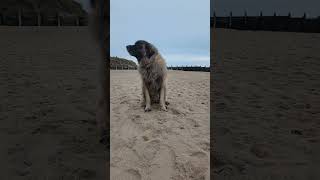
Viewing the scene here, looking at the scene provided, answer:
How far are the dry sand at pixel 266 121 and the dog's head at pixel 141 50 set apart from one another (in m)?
1.53

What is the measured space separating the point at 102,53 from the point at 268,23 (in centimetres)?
2640

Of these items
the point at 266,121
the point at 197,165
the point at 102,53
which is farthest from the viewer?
the point at 266,121

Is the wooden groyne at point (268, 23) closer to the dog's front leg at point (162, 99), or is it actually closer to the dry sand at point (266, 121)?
the dry sand at point (266, 121)

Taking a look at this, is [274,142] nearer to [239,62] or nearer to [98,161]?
[98,161]

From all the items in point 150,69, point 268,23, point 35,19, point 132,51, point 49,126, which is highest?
point 35,19

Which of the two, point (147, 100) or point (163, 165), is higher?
point (147, 100)

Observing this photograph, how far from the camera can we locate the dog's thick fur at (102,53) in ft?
12.1

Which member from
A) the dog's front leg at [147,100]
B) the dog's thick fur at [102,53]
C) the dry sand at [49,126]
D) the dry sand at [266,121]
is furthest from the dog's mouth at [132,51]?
the dog's thick fur at [102,53]

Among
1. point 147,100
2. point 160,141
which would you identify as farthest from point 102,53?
point 147,100

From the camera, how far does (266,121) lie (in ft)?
16.0

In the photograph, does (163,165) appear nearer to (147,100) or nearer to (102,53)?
(102,53)

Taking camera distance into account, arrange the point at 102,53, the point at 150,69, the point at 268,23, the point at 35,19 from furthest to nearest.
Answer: the point at 268,23 < the point at 35,19 < the point at 150,69 < the point at 102,53

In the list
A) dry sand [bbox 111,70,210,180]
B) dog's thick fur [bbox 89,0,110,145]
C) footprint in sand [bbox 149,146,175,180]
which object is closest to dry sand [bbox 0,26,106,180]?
dog's thick fur [bbox 89,0,110,145]

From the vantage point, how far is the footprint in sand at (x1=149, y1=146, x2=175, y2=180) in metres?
3.18
